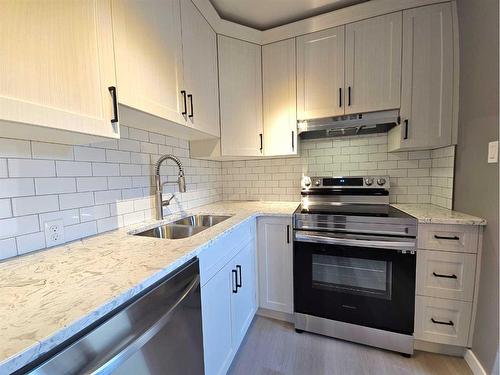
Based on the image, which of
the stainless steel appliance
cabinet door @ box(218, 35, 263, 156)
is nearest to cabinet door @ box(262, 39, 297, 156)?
cabinet door @ box(218, 35, 263, 156)

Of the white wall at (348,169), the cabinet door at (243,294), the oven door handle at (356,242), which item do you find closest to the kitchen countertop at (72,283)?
→ the cabinet door at (243,294)

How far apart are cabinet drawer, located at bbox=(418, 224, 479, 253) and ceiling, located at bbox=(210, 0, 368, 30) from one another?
70.3 inches

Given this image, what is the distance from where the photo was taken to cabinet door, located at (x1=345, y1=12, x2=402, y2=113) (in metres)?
1.70

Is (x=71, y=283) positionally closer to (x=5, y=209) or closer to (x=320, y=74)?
(x=5, y=209)

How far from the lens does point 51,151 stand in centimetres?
102

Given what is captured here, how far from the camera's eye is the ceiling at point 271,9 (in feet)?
5.73

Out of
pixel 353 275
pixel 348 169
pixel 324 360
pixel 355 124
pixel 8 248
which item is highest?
pixel 355 124

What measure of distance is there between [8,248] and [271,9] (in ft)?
7.30

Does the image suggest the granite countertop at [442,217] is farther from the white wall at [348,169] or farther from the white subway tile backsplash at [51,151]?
the white subway tile backsplash at [51,151]

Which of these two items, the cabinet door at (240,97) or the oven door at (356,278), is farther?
the cabinet door at (240,97)

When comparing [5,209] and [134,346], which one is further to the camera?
[5,209]

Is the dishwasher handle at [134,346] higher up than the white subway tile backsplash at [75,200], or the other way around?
the white subway tile backsplash at [75,200]

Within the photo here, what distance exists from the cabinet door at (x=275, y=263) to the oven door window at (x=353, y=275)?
0.22m

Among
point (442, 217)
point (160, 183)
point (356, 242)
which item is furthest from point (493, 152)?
point (160, 183)
